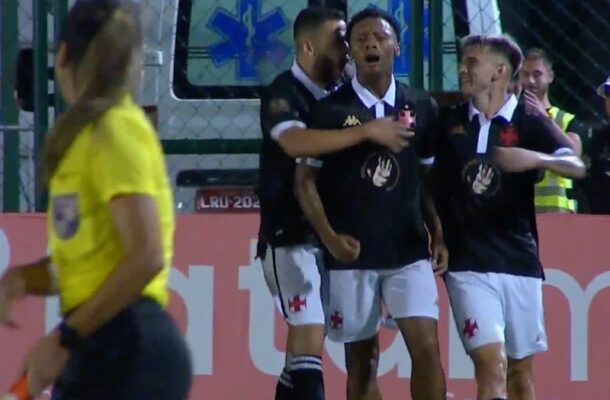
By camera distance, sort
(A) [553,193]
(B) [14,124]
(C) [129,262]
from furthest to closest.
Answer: (A) [553,193]
(B) [14,124]
(C) [129,262]

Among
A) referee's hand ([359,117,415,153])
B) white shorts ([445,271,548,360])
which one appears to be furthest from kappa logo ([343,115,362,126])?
white shorts ([445,271,548,360])

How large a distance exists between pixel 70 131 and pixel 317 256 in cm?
323

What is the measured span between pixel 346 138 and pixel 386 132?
0.16 m

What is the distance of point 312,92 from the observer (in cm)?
669

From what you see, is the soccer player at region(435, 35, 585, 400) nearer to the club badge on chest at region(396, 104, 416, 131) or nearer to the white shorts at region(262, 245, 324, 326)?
the club badge on chest at region(396, 104, 416, 131)

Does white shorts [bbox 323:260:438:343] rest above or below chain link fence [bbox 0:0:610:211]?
below

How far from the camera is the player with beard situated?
6461 mm

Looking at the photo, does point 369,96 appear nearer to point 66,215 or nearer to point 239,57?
point 239,57

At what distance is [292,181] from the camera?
6.69 m

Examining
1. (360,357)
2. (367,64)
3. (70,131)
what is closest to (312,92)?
(367,64)

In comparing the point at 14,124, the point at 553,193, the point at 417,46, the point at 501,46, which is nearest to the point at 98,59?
the point at 501,46

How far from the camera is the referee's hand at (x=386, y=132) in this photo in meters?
6.27

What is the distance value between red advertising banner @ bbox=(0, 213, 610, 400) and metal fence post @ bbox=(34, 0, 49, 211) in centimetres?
40

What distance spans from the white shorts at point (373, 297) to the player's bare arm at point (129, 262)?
3.12 metres
